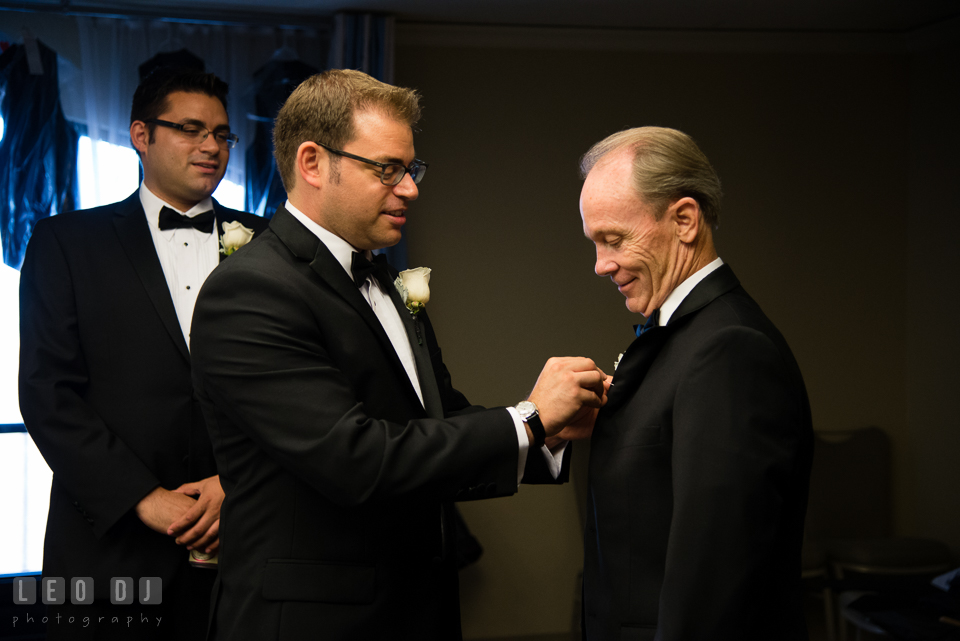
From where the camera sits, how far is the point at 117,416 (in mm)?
2266

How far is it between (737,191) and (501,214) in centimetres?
138

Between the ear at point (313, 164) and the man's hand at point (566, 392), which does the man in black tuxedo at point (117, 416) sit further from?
the man's hand at point (566, 392)

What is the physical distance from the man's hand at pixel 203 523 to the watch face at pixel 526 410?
1.00 metres

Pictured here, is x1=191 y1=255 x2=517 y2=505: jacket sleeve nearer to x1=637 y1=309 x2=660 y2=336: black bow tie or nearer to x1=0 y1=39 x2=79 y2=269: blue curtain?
x1=637 y1=309 x2=660 y2=336: black bow tie

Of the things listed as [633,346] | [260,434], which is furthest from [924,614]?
[260,434]

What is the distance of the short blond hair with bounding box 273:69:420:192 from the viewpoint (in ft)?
5.49

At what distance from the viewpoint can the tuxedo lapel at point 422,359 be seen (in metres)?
1.79

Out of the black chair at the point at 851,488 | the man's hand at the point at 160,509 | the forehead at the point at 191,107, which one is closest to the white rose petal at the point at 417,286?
the man's hand at the point at 160,509

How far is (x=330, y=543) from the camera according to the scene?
5.11ft

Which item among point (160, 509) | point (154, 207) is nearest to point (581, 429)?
point (160, 509)

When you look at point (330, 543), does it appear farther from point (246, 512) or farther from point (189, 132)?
point (189, 132)

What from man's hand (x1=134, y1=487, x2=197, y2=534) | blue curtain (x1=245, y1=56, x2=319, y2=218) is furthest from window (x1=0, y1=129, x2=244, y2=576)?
man's hand (x1=134, y1=487, x2=197, y2=534)

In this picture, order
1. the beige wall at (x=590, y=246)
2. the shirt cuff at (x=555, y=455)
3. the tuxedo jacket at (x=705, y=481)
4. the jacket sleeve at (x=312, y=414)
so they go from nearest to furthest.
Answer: the tuxedo jacket at (x=705, y=481), the jacket sleeve at (x=312, y=414), the shirt cuff at (x=555, y=455), the beige wall at (x=590, y=246)

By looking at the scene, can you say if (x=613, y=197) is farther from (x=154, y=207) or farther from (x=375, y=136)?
(x=154, y=207)
